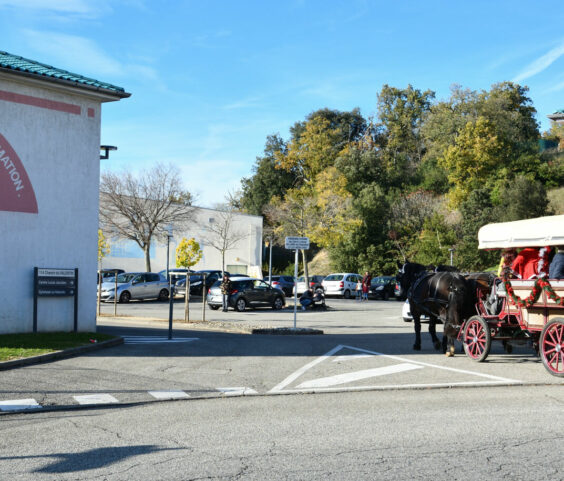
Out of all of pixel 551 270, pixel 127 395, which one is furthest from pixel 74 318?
pixel 551 270

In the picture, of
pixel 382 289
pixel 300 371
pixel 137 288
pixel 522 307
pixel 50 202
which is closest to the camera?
pixel 522 307

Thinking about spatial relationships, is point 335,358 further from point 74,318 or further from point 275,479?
point 275,479

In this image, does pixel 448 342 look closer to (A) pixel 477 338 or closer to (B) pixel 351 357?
(A) pixel 477 338

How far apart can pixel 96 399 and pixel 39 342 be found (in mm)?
5818

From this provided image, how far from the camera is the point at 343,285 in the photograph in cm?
4600

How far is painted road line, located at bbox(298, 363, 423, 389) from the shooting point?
404 inches

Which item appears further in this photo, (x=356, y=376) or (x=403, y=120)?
(x=403, y=120)

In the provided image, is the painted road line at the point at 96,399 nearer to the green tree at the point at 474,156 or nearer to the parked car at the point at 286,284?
the parked car at the point at 286,284

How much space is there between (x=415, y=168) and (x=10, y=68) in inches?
2244

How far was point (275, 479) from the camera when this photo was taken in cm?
508

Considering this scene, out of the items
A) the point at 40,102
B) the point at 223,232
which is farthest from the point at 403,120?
the point at 40,102

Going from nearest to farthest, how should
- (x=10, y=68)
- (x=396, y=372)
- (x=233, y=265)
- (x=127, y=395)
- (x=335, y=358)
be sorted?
1. (x=127, y=395)
2. (x=396, y=372)
3. (x=335, y=358)
4. (x=10, y=68)
5. (x=233, y=265)

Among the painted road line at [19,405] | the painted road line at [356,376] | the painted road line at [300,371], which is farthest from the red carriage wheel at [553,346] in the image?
the painted road line at [19,405]

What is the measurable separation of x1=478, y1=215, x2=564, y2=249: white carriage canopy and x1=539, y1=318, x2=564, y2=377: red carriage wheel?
4.70ft
